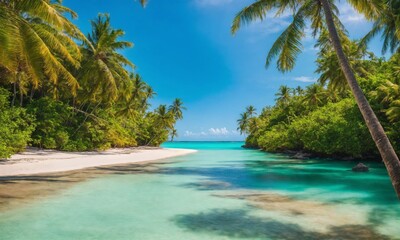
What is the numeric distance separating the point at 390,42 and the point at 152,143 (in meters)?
48.4

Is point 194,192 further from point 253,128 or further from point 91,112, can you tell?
point 253,128

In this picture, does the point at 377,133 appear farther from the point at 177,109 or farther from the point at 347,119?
the point at 177,109

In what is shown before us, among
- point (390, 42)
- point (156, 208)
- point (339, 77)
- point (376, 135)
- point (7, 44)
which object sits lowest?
point (156, 208)

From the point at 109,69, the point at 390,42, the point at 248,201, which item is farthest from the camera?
the point at 109,69

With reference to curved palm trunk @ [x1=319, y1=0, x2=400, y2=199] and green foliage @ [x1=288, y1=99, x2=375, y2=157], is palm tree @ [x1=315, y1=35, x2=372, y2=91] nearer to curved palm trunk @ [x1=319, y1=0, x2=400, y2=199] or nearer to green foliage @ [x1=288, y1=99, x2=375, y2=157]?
green foliage @ [x1=288, y1=99, x2=375, y2=157]

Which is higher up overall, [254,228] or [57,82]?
[57,82]

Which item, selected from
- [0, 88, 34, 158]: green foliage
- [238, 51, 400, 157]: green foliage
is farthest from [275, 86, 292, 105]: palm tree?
[0, 88, 34, 158]: green foliage

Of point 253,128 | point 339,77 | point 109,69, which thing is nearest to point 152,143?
point 253,128

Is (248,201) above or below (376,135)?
below

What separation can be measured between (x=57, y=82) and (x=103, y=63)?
4.18 metres

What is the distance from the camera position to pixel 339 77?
30094 millimetres

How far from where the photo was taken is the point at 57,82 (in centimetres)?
2553

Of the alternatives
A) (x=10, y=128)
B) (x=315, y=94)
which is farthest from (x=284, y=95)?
(x=10, y=128)

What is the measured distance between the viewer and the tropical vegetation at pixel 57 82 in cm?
986
